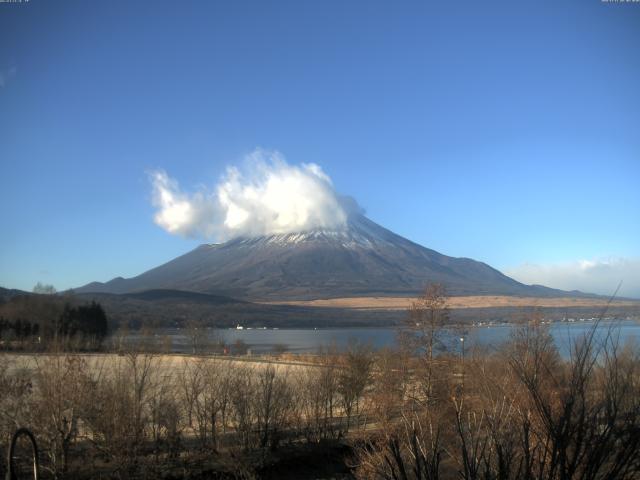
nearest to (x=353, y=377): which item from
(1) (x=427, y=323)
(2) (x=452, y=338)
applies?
(1) (x=427, y=323)

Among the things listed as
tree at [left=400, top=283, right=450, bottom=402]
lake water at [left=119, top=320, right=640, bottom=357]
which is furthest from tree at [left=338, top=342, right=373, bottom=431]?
lake water at [left=119, top=320, right=640, bottom=357]

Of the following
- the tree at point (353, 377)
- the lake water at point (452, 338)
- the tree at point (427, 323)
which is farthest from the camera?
the tree at point (427, 323)

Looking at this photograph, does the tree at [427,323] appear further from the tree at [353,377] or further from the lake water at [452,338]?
the tree at [353,377]

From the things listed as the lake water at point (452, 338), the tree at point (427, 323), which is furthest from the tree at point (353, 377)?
the lake water at point (452, 338)

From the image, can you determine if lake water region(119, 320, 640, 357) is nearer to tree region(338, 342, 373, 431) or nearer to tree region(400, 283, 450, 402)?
tree region(400, 283, 450, 402)

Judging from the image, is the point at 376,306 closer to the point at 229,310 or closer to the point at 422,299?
the point at 229,310

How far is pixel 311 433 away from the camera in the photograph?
720 inches

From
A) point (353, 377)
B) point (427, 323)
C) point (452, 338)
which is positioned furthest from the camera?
point (452, 338)

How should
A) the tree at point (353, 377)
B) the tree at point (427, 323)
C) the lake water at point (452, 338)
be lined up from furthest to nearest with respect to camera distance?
the tree at point (427, 323) < the tree at point (353, 377) < the lake water at point (452, 338)

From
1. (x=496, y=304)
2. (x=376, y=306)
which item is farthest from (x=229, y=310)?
(x=496, y=304)

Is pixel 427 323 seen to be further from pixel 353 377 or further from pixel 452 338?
pixel 452 338

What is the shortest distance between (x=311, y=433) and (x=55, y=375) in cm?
861

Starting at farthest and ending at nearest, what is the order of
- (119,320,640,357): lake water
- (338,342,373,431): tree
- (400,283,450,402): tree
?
1. (400,283,450,402): tree
2. (338,342,373,431): tree
3. (119,320,640,357): lake water

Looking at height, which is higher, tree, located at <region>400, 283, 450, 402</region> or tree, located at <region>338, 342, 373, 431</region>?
tree, located at <region>400, 283, 450, 402</region>
